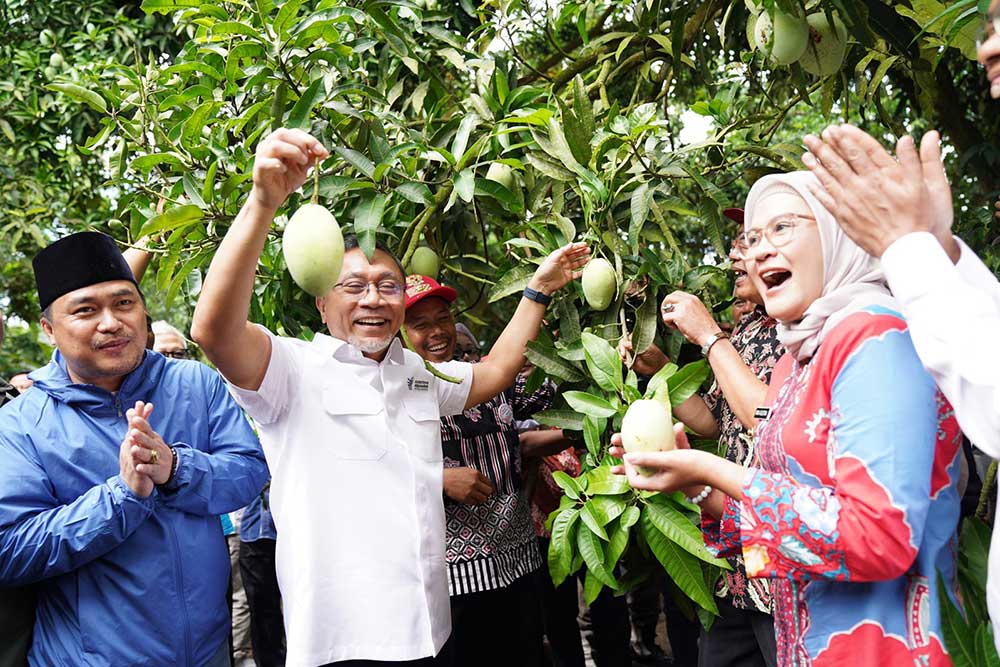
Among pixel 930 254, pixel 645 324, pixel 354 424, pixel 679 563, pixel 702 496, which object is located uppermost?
pixel 645 324

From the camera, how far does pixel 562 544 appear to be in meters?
1.79

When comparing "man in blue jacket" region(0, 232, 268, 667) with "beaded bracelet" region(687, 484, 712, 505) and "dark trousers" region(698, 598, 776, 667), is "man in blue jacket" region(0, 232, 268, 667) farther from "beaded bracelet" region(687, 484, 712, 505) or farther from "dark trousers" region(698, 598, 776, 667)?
"dark trousers" region(698, 598, 776, 667)

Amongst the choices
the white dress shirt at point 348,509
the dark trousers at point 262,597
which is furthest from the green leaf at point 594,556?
the dark trousers at point 262,597

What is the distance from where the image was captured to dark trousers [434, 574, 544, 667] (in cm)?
258

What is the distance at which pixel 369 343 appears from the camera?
1992 mm

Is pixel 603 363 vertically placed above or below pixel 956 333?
above

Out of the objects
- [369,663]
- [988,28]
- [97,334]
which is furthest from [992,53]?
[97,334]

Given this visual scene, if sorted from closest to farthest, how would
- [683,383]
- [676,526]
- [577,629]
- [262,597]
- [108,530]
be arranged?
[676,526], [108,530], [683,383], [577,629], [262,597]

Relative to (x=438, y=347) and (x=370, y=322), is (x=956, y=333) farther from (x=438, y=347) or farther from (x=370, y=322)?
(x=438, y=347)

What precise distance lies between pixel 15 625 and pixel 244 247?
1.06m

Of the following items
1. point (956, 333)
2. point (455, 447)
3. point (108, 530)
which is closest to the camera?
point (956, 333)

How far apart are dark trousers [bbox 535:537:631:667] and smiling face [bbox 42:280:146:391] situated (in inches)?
71.4

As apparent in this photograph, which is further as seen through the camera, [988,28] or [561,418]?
[561,418]

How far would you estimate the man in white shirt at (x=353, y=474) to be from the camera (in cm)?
178
